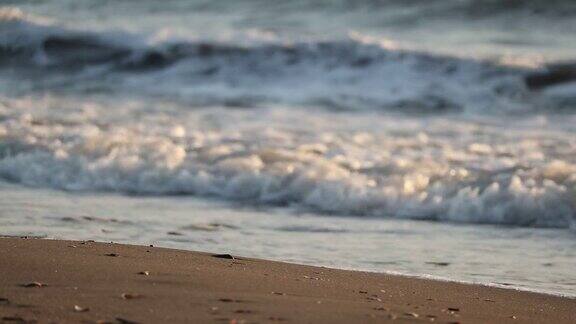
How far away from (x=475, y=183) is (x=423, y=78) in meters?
5.10

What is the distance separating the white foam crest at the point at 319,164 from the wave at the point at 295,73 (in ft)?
5.21

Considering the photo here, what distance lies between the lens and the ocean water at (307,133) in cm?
621

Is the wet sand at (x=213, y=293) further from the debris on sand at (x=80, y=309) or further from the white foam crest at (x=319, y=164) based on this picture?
the white foam crest at (x=319, y=164)

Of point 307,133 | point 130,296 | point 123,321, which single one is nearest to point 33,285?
point 130,296

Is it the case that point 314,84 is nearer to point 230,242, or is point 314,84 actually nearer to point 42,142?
point 42,142

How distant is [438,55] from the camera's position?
12.7 m

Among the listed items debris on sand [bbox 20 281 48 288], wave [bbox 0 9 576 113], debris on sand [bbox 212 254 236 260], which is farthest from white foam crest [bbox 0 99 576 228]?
debris on sand [bbox 20 281 48 288]

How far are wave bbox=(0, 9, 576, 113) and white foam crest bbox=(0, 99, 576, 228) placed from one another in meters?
1.59

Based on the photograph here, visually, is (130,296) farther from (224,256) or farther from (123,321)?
(224,256)

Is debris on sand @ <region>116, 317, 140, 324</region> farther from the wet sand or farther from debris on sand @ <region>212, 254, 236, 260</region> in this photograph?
debris on sand @ <region>212, 254, 236, 260</region>

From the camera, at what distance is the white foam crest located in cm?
704

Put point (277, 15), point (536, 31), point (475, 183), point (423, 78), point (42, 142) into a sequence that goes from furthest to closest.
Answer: point (277, 15), point (536, 31), point (423, 78), point (42, 142), point (475, 183)

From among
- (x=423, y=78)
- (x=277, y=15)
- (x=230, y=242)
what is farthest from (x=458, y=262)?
(x=277, y=15)

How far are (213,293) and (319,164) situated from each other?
3.75m
